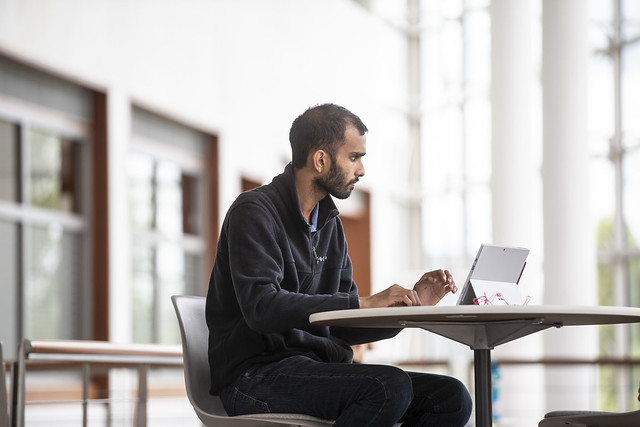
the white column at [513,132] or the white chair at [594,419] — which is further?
the white column at [513,132]

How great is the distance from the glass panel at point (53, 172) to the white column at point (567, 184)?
3.65 metres

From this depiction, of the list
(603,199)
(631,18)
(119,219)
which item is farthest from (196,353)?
(631,18)

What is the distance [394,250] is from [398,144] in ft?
4.68

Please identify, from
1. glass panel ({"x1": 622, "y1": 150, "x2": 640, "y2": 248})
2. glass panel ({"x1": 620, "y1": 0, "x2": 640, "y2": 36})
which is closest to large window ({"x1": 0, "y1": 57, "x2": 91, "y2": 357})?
glass panel ({"x1": 622, "y1": 150, "x2": 640, "y2": 248})

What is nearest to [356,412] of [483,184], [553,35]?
[553,35]

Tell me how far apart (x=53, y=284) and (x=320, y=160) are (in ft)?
14.3

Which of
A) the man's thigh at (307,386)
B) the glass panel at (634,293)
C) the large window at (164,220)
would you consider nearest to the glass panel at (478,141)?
the glass panel at (634,293)

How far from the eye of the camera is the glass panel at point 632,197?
8.82 metres

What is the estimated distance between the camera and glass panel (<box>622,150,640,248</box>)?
8.82m

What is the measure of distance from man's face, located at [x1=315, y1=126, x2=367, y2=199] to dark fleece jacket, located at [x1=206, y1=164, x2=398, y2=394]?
0.26 ft

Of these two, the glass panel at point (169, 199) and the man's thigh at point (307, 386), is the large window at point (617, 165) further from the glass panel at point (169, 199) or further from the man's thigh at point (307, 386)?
the man's thigh at point (307, 386)

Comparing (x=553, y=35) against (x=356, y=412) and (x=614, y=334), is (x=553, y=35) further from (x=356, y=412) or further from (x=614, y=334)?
(x=356, y=412)

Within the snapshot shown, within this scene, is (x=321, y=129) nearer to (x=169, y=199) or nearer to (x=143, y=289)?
(x=143, y=289)

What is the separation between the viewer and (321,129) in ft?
7.01
